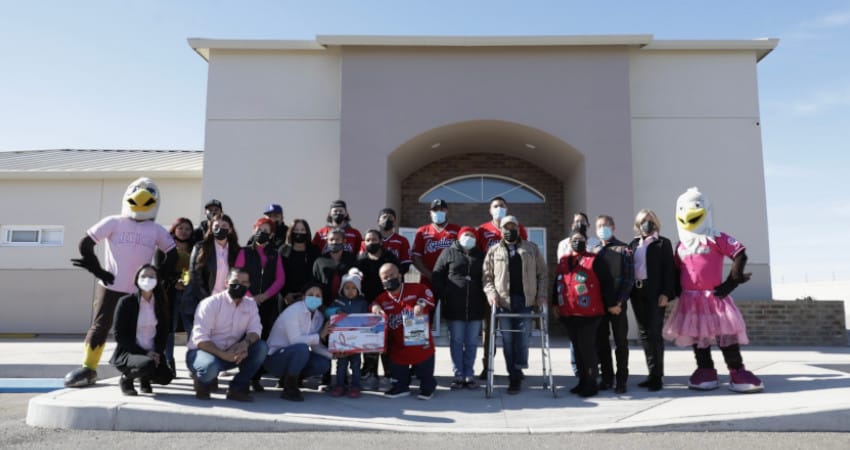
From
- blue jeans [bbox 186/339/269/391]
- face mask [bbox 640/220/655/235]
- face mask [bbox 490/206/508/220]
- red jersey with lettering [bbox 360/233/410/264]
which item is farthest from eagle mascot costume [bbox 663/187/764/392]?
blue jeans [bbox 186/339/269/391]

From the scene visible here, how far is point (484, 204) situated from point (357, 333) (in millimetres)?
7593

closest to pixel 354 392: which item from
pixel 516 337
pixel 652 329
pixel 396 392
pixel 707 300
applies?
pixel 396 392

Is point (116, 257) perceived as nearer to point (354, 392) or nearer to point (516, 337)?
point (354, 392)

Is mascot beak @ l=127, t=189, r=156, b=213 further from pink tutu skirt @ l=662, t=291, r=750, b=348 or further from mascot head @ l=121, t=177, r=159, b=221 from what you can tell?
pink tutu skirt @ l=662, t=291, r=750, b=348

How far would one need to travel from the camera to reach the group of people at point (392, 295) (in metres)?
5.74

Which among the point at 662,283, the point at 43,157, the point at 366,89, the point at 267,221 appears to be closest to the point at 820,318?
the point at 662,283

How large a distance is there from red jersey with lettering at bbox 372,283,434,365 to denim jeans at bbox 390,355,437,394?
58 mm

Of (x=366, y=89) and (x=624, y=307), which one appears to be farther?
(x=366, y=89)

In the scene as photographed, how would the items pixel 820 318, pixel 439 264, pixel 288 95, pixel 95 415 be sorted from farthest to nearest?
1. pixel 288 95
2. pixel 820 318
3. pixel 439 264
4. pixel 95 415

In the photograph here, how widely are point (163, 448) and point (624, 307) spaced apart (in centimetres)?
439

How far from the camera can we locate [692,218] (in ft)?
20.2

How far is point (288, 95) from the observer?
11.8 metres

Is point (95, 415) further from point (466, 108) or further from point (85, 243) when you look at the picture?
point (466, 108)

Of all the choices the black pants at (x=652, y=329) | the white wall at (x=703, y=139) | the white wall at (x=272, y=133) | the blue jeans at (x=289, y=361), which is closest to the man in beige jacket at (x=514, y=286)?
the black pants at (x=652, y=329)
